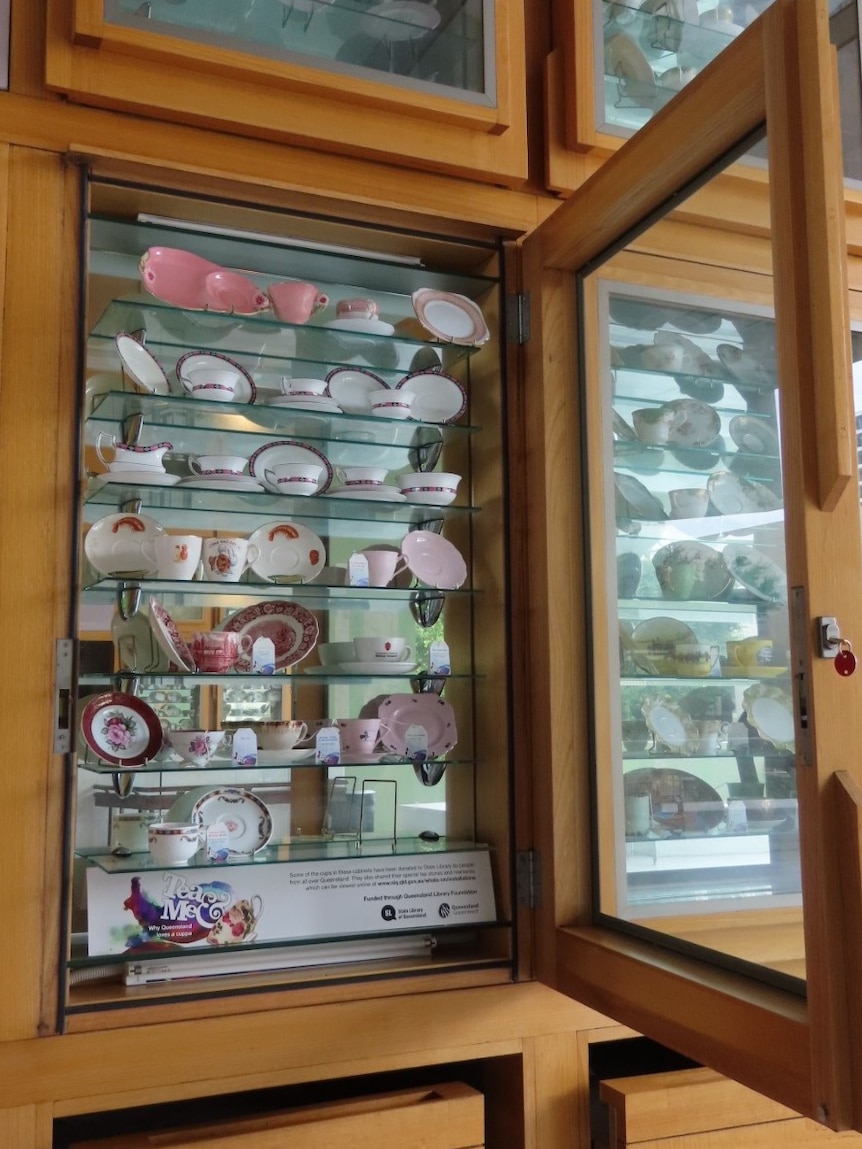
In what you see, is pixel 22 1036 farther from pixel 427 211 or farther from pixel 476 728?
pixel 427 211

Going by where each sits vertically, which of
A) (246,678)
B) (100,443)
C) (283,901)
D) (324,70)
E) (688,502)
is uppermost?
(324,70)

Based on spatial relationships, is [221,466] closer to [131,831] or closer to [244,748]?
[244,748]

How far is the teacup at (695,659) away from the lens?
152 cm

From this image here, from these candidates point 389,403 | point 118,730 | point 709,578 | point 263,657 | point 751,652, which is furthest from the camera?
point 389,403

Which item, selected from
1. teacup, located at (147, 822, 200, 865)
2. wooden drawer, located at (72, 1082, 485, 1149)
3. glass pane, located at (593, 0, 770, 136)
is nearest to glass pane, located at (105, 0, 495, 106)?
glass pane, located at (593, 0, 770, 136)

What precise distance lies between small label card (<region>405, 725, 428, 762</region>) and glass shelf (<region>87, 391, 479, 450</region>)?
0.48m

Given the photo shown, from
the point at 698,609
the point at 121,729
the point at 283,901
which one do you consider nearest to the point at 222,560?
the point at 121,729

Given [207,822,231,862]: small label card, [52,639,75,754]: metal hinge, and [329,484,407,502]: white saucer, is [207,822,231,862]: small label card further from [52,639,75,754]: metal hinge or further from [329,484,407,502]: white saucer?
[329,484,407,502]: white saucer

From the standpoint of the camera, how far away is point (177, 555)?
1.69 m

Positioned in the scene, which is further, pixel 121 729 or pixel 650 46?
pixel 650 46

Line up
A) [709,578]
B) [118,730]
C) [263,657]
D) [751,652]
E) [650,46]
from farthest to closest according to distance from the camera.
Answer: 1. [650,46]
2. [263,657]
3. [118,730]
4. [709,578]
5. [751,652]

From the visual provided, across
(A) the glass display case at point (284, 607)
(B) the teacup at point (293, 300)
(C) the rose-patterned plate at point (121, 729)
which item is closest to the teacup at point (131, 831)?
(A) the glass display case at point (284, 607)

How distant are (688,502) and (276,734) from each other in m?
0.74

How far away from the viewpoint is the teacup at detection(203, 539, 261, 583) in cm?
175
